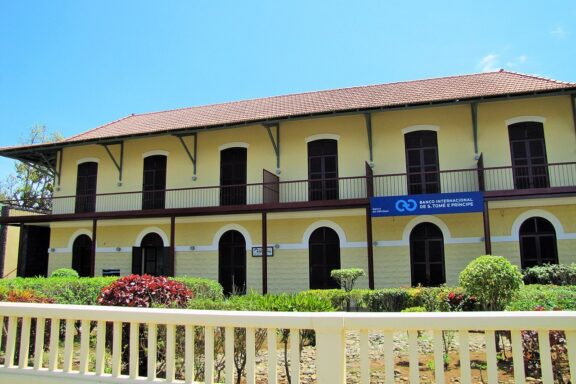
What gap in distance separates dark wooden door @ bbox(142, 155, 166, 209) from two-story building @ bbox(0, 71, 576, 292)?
0.05 m

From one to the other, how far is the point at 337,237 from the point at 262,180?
3.49 m

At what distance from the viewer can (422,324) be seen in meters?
2.30

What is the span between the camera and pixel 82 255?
59.6 feet

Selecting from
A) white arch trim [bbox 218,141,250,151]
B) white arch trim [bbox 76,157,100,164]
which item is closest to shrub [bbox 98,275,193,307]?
white arch trim [bbox 218,141,250,151]

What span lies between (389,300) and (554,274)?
447cm

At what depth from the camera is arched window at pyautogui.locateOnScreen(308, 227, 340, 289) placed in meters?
14.8

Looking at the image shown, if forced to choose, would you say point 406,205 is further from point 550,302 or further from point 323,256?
point 550,302

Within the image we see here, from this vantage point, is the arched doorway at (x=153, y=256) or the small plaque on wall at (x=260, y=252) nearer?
the small plaque on wall at (x=260, y=252)

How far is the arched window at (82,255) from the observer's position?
1809 cm

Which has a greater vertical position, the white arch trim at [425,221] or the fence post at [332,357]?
the white arch trim at [425,221]

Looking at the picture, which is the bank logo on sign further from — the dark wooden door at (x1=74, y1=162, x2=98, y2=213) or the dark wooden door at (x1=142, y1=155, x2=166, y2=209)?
the dark wooden door at (x1=74, y1=162, x2=98, y2=213)

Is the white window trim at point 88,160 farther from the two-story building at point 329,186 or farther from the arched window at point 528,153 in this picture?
the arched window at point 528,153

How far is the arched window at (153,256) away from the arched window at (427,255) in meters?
8.92

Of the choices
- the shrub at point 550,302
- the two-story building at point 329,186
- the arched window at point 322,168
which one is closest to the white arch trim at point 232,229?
the two-story building at point 329,186
